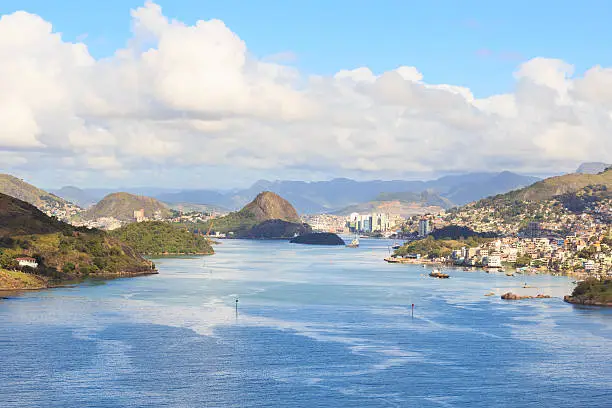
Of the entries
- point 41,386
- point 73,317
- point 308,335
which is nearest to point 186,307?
point 73,317

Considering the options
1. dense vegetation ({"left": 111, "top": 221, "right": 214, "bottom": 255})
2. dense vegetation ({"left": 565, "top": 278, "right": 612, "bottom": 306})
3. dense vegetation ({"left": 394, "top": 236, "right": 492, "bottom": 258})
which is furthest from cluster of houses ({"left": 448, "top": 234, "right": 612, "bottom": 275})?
dense vegetation ({"left": 111, "top": 221, "right": 214, "bottom": 255})

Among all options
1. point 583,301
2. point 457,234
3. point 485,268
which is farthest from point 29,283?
point 457,234

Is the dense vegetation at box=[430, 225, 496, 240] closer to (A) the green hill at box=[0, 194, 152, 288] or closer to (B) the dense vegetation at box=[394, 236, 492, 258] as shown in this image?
(B) the dense vegetation at box=[394, 236, 492, 258]

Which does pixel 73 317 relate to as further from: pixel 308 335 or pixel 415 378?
pixel 415 378

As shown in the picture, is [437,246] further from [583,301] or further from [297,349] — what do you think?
[297,349]

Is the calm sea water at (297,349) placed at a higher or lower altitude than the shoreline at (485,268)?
lower

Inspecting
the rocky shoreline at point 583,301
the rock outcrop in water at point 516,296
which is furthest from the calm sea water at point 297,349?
the rocky shoreline at point 583,301

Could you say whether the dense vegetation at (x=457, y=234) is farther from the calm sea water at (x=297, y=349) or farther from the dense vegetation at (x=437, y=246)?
the calm sea water at (x=297, y=349)
